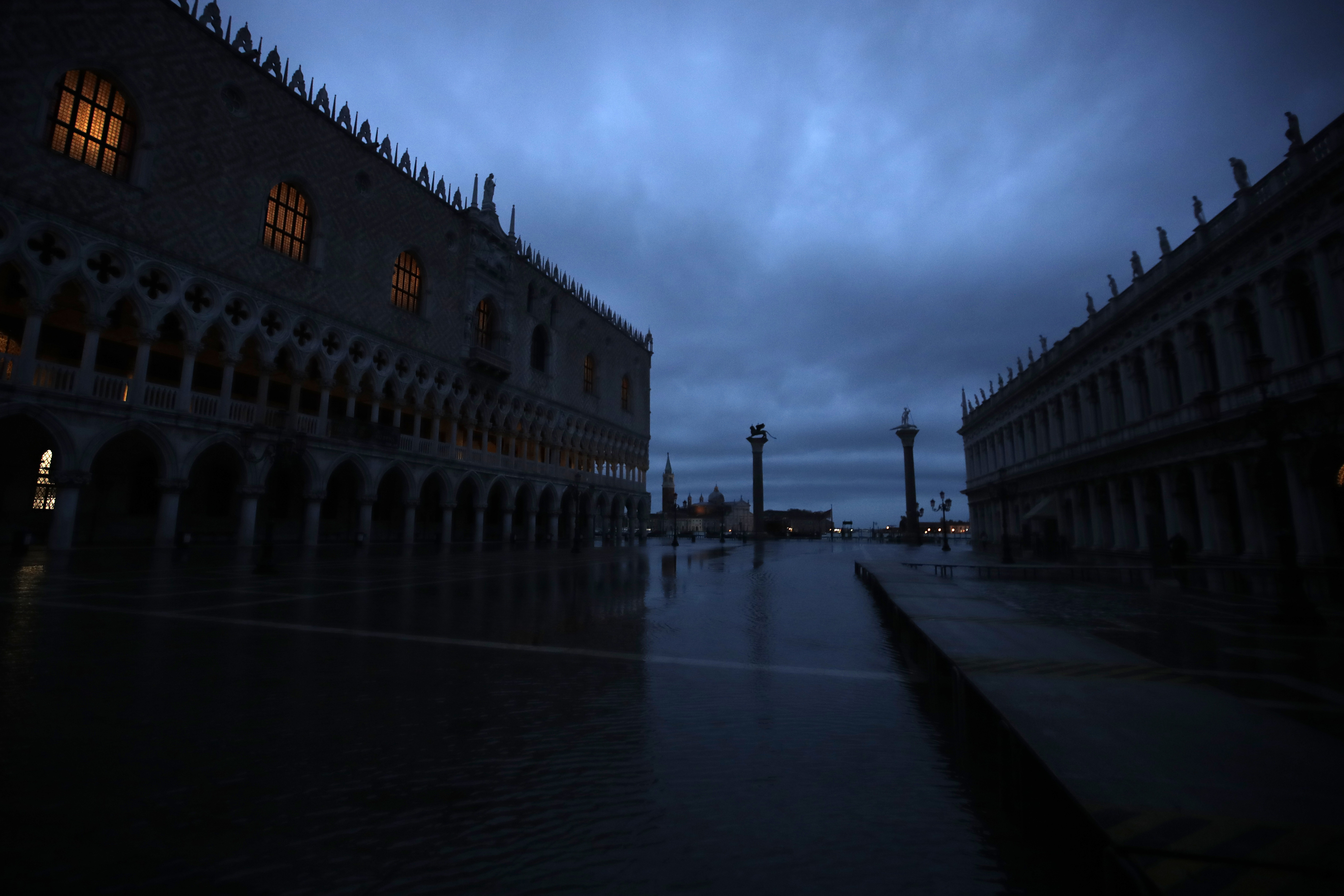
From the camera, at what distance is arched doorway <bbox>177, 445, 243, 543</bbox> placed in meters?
27.3

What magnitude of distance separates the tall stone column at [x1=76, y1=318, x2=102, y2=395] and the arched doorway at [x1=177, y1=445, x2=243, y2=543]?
6014mm

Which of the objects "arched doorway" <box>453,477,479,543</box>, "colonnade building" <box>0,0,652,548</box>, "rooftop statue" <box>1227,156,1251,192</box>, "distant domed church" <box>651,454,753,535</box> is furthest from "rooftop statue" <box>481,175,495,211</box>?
"distant domed church" <box>651,454,753,535</box>

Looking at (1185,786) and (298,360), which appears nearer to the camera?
(1185,786)

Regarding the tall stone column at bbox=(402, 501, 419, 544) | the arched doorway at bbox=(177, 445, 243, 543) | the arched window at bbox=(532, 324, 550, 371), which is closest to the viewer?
the arched doorway at bbox=(177, 445, 243, 543)

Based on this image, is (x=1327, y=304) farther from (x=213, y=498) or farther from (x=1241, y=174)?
(x=213, y=498)

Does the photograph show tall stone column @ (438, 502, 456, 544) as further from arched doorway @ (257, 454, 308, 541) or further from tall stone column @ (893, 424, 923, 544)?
tall stone column @ (893, 424, 923, 544)

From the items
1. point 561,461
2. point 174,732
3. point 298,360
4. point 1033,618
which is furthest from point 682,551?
point 174,732

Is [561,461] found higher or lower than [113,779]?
higher

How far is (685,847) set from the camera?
2.78 meters

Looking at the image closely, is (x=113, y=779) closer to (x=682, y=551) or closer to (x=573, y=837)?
(x=573, y=837)

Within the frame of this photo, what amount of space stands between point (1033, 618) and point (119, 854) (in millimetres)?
8278

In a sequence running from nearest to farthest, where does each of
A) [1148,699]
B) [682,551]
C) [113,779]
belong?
[113,779], [1148,699], [682,551]

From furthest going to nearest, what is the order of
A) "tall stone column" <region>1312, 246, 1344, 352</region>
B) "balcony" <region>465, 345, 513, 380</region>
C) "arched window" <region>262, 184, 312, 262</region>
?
1. "balcony" <region>465, 345, 513, 380</region>
2. "arched window" <region>262, 184, 312, 262</region>
3. "tall stone column" <region>1312, 246, 1344, 352</region>

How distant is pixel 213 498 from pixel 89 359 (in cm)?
970
